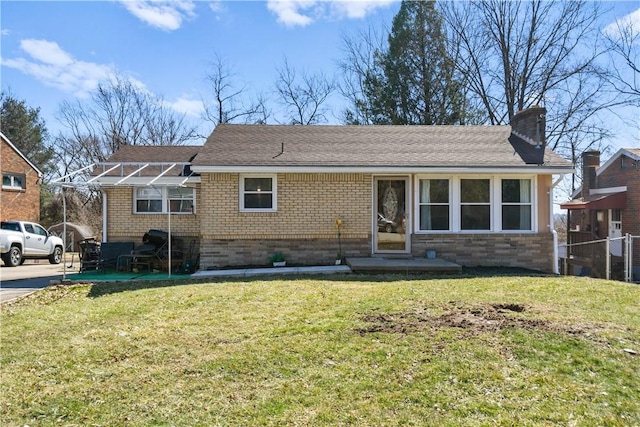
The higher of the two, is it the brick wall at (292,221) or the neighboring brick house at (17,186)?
the neighboring brick house at (17,186)

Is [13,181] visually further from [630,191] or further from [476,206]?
[630,191]

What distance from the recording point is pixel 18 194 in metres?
25.4

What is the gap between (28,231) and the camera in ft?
56.6

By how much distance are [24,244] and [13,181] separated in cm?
1108

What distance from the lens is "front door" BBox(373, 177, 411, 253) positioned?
1262 centimetres

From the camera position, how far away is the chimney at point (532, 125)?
13.3 metres

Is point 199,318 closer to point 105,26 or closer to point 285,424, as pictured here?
point 285,424

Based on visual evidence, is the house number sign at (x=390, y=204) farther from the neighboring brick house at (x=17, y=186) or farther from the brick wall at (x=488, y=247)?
the neighboring brick house at (x=17, y=186)

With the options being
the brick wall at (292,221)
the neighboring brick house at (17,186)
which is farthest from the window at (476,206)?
the neighboring brick house at (17,186)

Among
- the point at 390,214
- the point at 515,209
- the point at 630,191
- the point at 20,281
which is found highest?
the point at 630,191

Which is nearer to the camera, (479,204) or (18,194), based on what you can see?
(479,204)

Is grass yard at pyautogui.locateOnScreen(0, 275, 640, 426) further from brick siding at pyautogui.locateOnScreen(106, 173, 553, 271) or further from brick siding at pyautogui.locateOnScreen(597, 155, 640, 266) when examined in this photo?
brick siding at pyautogui.locateOnScreen(597, 155, 640, 266)

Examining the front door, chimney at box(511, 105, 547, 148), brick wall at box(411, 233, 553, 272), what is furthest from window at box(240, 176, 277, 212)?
chimney at box(511, 105, 547, 148)

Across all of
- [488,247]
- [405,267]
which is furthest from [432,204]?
[405,267]
